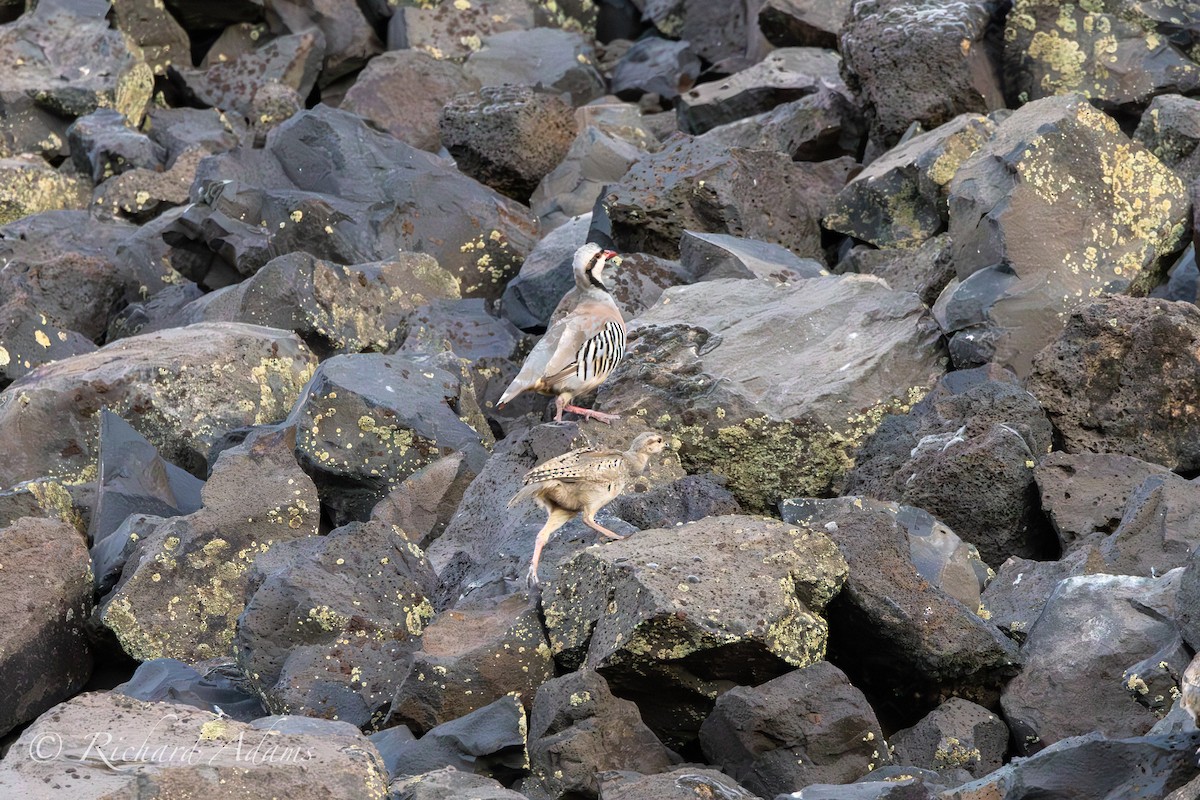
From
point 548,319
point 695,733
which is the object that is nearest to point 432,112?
point 548,319

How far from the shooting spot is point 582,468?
868 cm

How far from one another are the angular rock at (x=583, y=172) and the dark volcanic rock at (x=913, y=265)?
368 cm

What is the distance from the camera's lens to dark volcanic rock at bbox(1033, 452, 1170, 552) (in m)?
9.50

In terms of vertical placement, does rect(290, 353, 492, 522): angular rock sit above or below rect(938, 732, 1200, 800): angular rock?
below

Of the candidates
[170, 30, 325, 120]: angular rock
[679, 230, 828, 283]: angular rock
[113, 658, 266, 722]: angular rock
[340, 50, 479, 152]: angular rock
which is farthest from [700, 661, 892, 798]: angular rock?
[170, 30, 325, 120]: angular rock

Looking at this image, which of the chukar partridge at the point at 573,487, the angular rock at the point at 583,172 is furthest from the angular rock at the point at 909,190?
the chukar partridge at the point at 573,487

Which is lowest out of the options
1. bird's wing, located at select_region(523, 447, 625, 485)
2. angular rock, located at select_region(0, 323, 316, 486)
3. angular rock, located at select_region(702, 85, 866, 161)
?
angular rock, located at select_region(702, 85, 866, 161)

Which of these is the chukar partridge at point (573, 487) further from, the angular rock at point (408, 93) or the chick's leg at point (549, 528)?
the angular rock at point (408, 93)

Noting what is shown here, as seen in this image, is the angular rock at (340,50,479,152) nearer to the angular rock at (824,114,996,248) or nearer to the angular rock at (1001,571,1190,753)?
the angular rock at (824,114,996,248)

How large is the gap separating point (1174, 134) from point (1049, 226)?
8.22 feet

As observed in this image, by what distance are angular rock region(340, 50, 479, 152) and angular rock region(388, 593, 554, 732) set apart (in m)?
14.0

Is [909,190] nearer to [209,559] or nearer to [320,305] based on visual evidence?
[320,305]

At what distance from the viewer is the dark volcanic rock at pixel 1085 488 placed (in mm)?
9500

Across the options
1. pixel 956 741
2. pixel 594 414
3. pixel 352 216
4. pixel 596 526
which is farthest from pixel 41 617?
pixel 352 216
